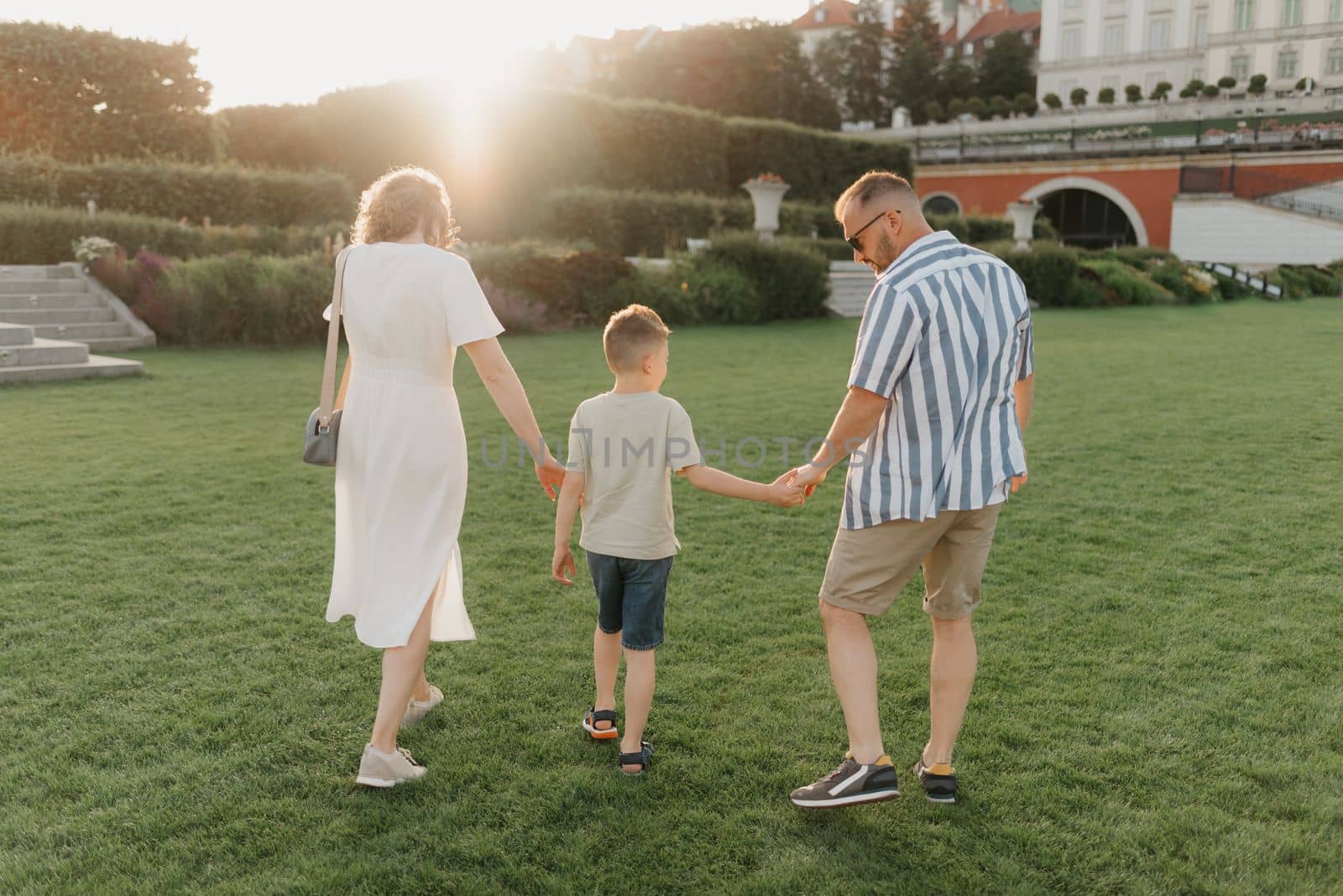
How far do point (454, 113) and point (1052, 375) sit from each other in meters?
17.3

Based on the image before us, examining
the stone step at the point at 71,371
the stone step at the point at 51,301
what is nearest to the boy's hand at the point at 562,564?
the stone step at the point at 71,371

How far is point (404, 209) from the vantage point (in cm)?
275

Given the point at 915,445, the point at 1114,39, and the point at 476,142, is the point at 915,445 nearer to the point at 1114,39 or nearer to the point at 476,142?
the point at 476,142

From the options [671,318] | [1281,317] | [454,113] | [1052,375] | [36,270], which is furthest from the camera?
[454,113]

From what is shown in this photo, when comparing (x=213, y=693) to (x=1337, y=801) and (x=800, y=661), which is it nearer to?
(x=800, y=661)

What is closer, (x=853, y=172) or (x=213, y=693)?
(x=213, y=693)

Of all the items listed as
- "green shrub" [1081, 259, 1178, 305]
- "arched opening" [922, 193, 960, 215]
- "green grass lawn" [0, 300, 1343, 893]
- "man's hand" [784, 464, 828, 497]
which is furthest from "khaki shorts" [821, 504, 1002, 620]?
"arched opening" [922, 193, 960, 215]

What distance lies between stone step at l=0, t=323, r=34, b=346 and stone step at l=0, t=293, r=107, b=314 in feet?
8.50

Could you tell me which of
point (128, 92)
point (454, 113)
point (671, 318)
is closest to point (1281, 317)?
point (671, 318)

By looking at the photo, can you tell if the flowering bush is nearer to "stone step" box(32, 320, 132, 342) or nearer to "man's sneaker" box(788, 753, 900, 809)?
"stone step" box(32, 320, 132, 342)

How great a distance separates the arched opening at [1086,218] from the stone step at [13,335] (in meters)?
39.0

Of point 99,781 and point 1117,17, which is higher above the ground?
point 1117,17

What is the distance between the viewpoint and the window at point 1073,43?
5767cm

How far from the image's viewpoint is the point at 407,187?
2.77 m
